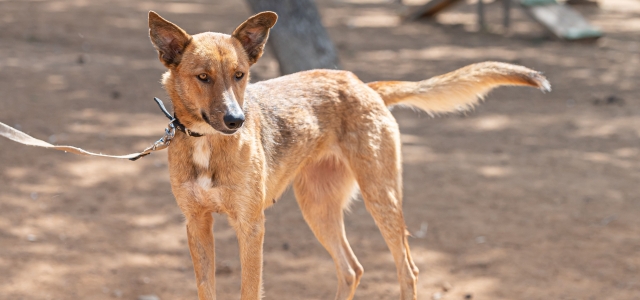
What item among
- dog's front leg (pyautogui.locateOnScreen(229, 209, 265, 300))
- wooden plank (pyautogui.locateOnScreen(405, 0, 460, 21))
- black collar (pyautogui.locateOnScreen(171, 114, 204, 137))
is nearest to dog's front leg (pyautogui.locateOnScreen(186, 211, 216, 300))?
dog's front leg (pyautogui.locateOnScreen(229, 209, 265, 300))

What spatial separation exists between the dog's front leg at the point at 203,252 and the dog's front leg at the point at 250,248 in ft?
0.49

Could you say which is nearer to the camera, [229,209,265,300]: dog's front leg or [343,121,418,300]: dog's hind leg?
[229,209,265,300]: dog's front leg

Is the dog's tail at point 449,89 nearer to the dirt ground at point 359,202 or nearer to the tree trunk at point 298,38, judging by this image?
the dirt ground at point 359,202

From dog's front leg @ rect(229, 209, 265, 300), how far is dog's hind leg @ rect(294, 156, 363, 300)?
90 centimetres

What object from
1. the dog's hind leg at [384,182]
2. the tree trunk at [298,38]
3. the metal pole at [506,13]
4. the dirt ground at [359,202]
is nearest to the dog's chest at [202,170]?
the dog's hind leg at [384,182]

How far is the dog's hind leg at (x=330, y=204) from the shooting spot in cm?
438

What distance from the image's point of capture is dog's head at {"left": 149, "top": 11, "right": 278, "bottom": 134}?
313 centimetres

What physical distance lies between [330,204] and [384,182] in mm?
439

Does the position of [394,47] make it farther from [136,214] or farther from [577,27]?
[136,214]

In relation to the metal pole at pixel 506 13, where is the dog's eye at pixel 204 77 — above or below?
above

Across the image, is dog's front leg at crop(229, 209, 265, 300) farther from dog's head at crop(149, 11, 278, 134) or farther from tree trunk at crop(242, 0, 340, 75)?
tree trunk at crop(242, 0, 340, 75)

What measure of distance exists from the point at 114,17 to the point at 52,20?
1.20 meters

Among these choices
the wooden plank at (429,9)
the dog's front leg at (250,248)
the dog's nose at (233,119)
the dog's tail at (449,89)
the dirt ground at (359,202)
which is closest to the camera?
the dog's nose at (233,119)

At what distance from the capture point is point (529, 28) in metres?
13.6
